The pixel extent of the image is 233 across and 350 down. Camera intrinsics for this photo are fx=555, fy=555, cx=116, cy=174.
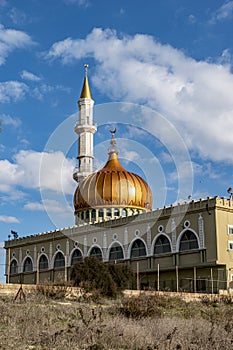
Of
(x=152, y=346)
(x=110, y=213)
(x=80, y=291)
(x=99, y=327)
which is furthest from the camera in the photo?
(x=110, y=213)

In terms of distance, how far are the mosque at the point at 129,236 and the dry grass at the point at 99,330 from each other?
12.7m

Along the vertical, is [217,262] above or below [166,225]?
below

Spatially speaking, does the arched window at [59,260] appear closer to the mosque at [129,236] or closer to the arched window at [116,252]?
the mosque at [129,236]

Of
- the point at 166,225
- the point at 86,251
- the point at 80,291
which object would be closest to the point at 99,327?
the point at 80,291

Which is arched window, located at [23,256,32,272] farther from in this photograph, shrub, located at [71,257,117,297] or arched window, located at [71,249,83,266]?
shrub, located at [71,257,117,297]

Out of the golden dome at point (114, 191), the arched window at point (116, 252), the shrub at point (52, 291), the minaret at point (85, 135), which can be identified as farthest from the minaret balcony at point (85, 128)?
the shrub at point (52, 291)

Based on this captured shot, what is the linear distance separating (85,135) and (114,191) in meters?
11.0

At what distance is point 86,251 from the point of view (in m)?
51.4

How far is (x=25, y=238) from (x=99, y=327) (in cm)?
4667

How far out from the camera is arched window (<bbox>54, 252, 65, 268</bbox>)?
178 feet

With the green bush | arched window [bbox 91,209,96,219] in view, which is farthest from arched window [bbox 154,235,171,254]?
the green bush

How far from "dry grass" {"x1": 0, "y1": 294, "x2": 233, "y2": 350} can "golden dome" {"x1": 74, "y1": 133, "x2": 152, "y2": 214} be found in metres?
34.5

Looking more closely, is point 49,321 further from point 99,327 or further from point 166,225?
point 166,225

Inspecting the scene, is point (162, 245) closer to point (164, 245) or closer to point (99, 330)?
point (164, 245)
